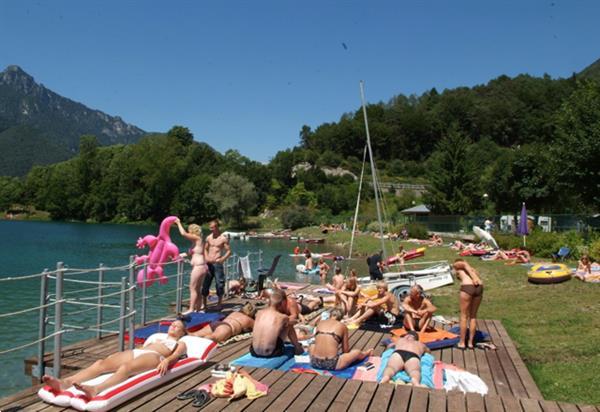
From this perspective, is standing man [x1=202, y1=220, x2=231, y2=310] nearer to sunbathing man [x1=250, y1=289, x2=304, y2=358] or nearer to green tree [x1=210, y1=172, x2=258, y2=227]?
sunbathing man [x1=250, y1=289, x2=304, y2=358]

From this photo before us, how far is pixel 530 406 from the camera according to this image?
15.9ft

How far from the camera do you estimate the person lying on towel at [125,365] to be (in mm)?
4613

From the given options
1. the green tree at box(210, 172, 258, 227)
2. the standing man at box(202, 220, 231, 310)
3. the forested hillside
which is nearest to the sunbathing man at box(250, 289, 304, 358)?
the standing man at box(202, 220, 231, 310)

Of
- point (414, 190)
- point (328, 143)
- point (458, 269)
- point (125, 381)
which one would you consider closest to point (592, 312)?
point (458, 269)

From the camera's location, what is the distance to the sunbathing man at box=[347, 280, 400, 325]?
9.23 m

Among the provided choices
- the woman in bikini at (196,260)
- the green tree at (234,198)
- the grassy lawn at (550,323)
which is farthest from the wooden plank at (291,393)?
the green tree at (234,198)

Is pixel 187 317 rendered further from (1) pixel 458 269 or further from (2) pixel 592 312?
(2) pixel 592 312

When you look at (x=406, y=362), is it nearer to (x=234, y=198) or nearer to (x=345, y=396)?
Answer: (x=345, y=396)

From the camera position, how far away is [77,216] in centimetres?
8862

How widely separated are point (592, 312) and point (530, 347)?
3154mm

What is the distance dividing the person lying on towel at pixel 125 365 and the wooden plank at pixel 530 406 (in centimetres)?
382

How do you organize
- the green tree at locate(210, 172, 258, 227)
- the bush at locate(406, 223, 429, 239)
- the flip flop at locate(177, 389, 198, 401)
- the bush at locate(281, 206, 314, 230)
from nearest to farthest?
1. the flip flop at locate(177, 389, 198, 401)
2. the bush at locate(406, 223, 429, 239)
3. the bush at locate(281, 206, 314, 230)
4. the green tree at locate(210, 172, 258, 227)

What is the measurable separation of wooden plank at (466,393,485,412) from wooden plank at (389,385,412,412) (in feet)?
1.95

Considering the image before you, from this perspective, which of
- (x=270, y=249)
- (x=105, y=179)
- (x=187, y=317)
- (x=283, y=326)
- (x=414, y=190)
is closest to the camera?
(x=283, y=326)
